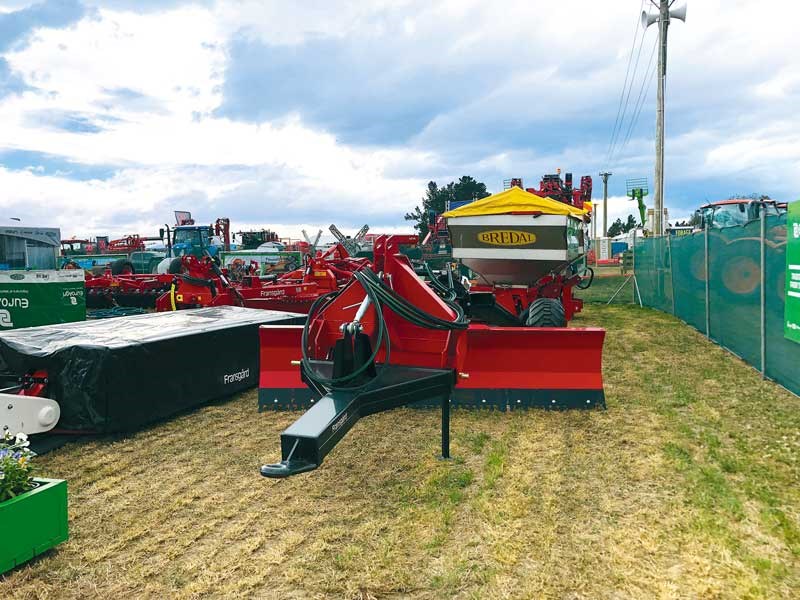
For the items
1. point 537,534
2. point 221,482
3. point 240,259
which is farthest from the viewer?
point 240,259

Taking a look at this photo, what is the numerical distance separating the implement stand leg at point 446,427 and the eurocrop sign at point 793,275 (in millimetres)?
3786

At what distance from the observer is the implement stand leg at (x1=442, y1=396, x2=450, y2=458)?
4.02 meters

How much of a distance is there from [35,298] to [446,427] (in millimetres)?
9319

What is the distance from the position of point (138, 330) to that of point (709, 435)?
484 centimetres

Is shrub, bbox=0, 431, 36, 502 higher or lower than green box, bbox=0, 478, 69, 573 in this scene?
higher

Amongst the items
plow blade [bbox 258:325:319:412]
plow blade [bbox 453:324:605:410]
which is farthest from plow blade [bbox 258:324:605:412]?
plow blade [bbox 258:325:319:412]

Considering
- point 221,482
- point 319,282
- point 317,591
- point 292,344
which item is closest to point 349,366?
point 221,482

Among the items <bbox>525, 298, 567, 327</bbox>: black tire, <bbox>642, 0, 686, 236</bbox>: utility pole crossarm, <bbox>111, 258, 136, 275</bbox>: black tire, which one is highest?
<bbox>642, 0, 686, 236</bbox>: utility pole crossarm

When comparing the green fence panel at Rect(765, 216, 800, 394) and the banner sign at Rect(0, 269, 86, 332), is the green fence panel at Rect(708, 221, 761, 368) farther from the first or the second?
the banner sign at Rect(0, 269, 86, 332)

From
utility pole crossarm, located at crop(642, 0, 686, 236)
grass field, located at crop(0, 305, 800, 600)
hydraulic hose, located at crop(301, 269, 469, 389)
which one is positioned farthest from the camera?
utility pole crossarm, located at crop(642, 0, 686, 236)

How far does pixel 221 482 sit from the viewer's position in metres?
3.84

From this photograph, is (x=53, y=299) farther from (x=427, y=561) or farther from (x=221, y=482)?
(x=427, y=561)

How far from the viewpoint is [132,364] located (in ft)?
15.7

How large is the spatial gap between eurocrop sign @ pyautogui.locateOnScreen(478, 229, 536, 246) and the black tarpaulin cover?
11.0 feet
